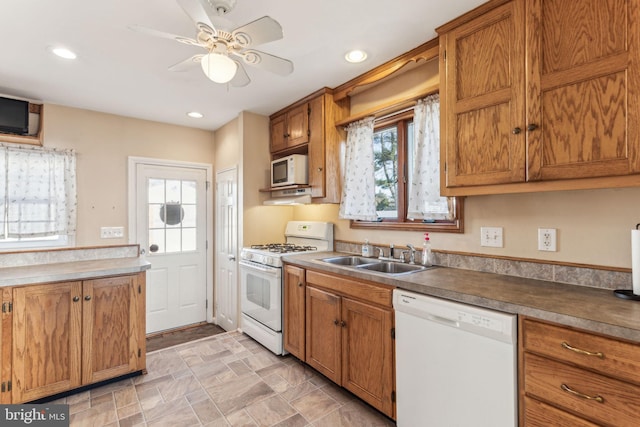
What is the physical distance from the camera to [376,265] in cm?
239

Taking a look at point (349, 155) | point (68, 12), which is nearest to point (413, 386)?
point (349, 155)

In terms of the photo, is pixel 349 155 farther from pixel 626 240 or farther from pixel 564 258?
pixel 626 240

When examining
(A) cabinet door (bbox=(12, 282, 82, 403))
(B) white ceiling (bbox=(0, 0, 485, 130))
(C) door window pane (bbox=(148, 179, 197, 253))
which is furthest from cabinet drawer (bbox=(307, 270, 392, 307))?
(C) door window pane (bbox=(148, 179, 197, 253))

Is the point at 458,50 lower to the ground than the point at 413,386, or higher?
higher

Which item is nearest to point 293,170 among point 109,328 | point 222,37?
point 222,37

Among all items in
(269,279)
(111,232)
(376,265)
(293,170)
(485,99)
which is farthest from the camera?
(111,232)

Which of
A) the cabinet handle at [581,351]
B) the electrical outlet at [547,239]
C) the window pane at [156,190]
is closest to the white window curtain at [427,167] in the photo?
the electrical outlet at [547,239]

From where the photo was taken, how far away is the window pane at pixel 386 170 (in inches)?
101

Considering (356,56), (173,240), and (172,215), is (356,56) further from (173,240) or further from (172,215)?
(173,240)

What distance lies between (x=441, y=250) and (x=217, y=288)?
294cm

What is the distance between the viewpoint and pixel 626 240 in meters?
1.45

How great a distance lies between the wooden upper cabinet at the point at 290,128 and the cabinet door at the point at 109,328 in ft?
6.30

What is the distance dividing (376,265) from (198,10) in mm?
1966

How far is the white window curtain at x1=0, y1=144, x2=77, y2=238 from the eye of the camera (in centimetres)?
279
